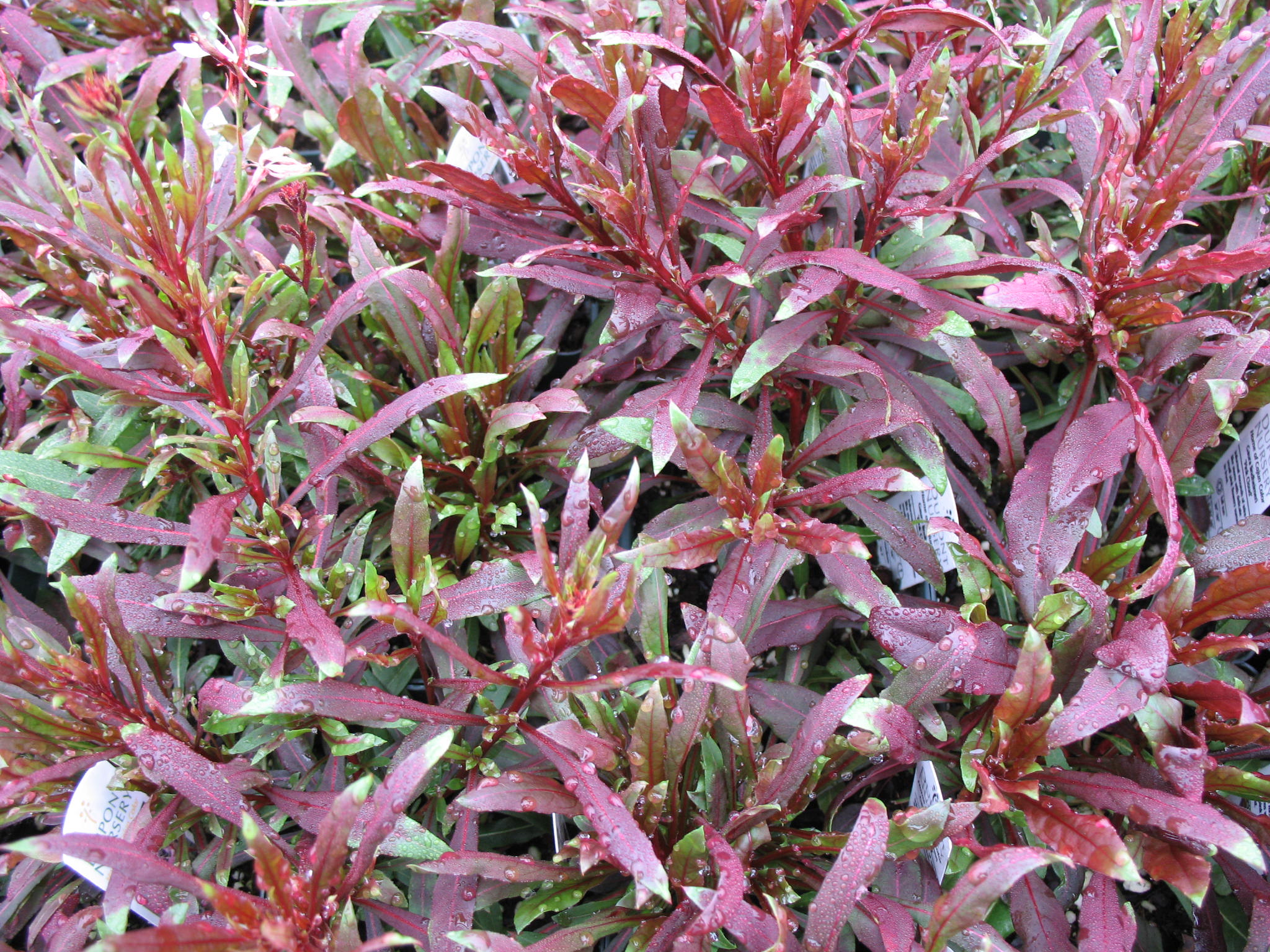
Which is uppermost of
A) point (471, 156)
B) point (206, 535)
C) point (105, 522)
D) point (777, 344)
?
point (471, 156)

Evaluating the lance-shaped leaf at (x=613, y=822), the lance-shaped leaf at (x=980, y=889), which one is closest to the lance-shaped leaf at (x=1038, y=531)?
the lance-shaped leaf at (x=980, y=889)

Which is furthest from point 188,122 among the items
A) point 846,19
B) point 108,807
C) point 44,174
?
point 846,19

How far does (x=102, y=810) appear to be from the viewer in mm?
1225

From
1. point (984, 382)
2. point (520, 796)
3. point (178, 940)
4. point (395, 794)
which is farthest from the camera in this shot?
point (984, 382)

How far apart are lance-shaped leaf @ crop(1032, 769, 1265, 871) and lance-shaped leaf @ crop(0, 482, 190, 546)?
1291mm

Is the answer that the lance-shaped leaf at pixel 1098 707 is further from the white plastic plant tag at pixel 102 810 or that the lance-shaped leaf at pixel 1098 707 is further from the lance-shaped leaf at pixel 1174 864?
the white plastic plant tag at pixel 102 810

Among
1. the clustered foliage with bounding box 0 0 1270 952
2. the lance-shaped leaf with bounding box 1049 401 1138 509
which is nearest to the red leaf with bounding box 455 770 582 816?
the clustered foliage with bounding box 0 0 1270 952

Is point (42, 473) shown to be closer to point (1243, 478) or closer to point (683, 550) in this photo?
point (683, 550)

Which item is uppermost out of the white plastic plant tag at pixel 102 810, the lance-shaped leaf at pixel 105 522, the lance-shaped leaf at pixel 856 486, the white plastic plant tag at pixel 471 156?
the white plastic plant tag at pixel 471 156

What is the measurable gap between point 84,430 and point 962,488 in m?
1.51

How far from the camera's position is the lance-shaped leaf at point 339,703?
1132mm

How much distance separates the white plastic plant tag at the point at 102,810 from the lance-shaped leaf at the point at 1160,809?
49.7 inches

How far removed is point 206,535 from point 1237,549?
145cm

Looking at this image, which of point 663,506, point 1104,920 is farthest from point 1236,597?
point 663,506
